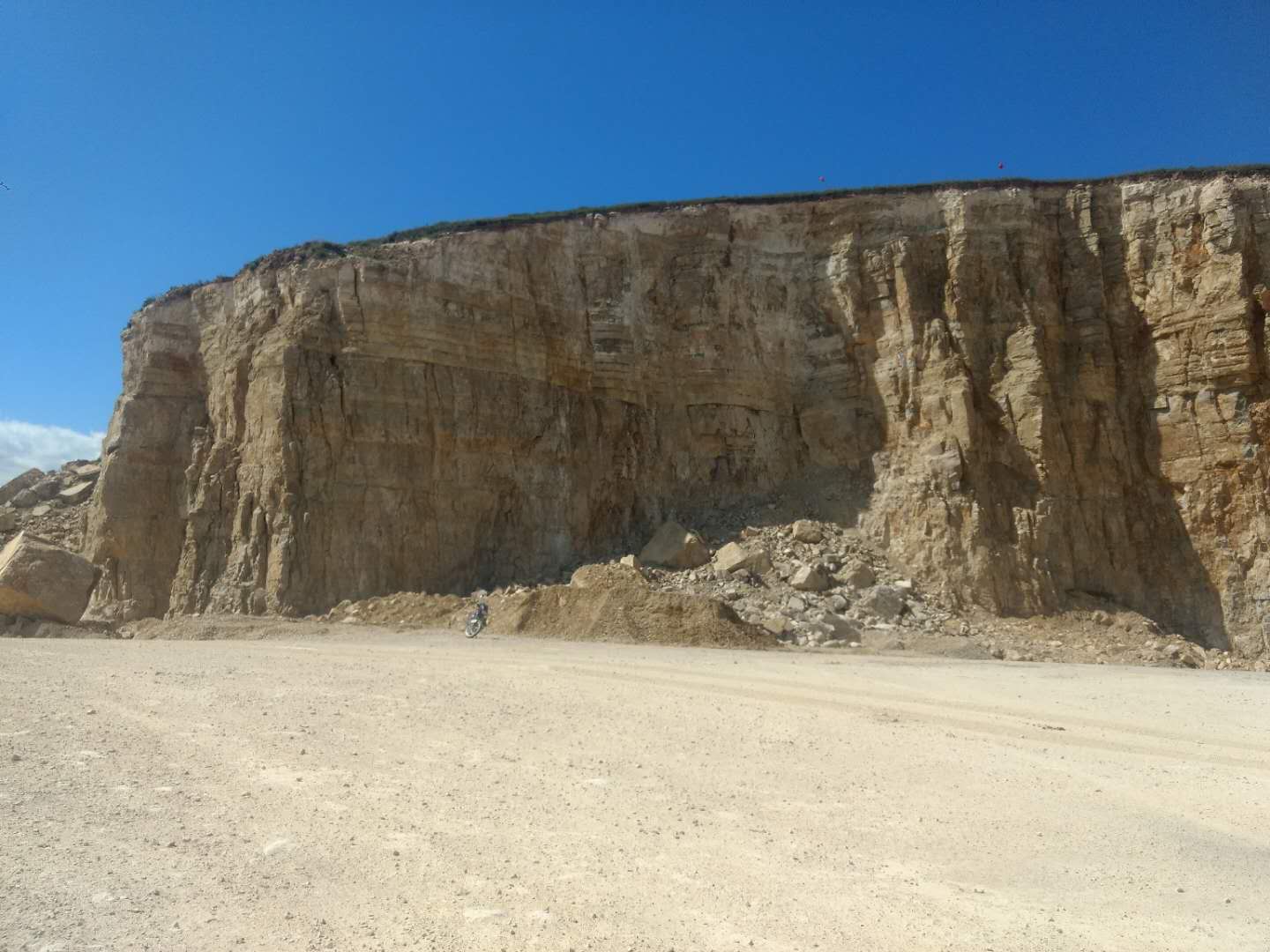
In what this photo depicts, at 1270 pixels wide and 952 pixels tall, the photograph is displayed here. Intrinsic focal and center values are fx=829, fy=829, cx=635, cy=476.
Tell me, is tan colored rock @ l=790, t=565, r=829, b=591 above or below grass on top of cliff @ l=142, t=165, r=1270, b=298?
below

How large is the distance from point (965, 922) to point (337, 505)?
21.5 meters

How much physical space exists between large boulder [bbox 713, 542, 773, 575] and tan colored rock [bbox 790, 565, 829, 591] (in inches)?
37.7

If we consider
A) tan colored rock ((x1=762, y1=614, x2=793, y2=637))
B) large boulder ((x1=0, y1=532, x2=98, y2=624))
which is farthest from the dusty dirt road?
large boulder ((x1=0, y1=532, x2=98, y2=624))

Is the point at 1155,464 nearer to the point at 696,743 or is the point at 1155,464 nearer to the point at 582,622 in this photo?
the point at 582,622

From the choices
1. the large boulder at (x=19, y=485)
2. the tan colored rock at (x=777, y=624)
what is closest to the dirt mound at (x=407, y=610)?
the tan colored rock at (x=777, y=624)

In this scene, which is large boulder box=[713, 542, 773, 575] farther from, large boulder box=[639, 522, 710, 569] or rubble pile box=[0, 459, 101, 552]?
rubble pile box=[0, 459, 101, 552]

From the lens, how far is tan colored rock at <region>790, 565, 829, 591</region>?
2062 centimetres

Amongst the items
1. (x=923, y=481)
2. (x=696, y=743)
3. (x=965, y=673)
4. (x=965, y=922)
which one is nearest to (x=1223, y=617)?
(x=923, y=481)

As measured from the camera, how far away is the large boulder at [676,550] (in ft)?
72.9

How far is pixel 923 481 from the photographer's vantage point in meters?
23.0

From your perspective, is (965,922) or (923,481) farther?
(923,481)

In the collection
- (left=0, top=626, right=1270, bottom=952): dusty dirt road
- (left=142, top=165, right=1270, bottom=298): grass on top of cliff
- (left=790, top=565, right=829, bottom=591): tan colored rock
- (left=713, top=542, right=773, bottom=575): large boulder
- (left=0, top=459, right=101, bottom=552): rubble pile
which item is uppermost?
(left=142, top=165, right=1270, bottom=298): grass on top of cliff

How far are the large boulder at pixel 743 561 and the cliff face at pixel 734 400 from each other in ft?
12.2

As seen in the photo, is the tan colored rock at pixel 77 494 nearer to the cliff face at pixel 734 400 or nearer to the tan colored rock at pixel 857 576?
the cliff face at pixel 734 400
